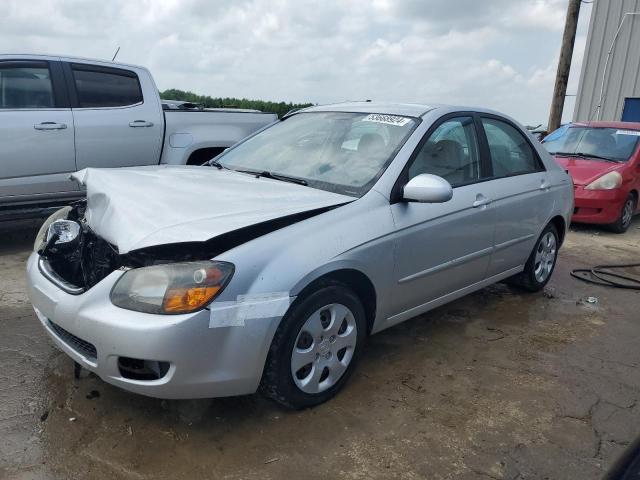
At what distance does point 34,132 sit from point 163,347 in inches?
156

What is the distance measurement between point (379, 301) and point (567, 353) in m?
1.60

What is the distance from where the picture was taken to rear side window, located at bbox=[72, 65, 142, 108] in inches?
224

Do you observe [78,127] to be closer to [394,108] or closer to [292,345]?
[394,108]

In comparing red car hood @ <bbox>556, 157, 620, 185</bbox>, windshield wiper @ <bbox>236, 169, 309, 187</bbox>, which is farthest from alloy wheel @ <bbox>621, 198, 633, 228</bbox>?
windshield wiper @ <bbox>236, 169, 309, 187</bbox>

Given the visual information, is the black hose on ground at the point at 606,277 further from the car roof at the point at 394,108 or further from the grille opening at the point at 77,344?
the grille opening at the point at 77,344

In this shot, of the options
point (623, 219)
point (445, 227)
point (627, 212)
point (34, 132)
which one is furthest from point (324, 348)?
point (627, 212)

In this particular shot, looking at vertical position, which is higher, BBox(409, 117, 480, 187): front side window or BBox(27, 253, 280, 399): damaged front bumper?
BBox(409, 117, 480, 187): front side window

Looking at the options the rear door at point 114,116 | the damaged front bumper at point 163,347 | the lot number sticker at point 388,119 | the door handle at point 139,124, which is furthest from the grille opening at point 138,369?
the door handle at point 139,124

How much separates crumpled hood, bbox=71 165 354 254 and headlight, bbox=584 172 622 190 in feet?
19.8

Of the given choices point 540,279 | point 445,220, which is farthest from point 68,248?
point 540,279

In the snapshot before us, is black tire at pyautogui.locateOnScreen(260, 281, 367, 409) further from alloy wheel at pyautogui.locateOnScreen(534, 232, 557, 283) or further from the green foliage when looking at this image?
the green foliage

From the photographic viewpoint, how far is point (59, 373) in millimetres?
3113

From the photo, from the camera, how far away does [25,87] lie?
17.6 ft

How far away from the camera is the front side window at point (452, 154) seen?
343 cm
